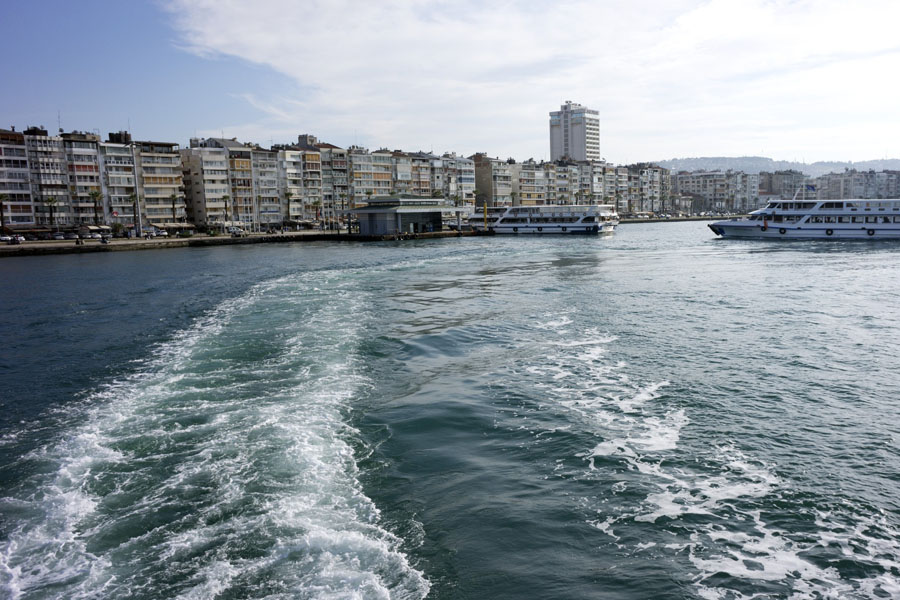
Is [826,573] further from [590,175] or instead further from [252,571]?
[590,175]

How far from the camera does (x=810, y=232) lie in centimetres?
5356

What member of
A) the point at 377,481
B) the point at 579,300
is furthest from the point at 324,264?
the point at 377,481

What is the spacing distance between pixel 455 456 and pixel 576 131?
174603mm

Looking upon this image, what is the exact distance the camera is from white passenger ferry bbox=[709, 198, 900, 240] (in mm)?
51281

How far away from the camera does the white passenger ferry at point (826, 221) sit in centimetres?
5128

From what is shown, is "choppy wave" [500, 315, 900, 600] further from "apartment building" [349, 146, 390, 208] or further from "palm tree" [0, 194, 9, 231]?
"apartment building" [349, 146, 390, 208]

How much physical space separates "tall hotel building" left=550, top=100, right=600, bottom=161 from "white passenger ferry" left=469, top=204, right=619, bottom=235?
327ft

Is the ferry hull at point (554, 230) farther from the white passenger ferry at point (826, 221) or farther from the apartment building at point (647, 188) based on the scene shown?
the apartment building at point (647, 188)

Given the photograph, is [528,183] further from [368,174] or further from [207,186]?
[207,186]

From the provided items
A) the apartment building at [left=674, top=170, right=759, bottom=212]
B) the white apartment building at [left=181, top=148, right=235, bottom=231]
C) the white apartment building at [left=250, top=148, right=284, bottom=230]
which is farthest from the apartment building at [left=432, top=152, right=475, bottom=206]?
the apartment building at [left=674, top=170, right=759, bottom=212]

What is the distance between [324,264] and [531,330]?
25.1 meters

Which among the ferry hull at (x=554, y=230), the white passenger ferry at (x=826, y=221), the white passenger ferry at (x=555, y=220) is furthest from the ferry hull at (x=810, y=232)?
the white passenger ferry at (x=555, y=220)

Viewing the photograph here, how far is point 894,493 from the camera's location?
716cm

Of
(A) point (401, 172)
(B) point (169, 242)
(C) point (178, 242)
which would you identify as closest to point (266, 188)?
(A) point (401, 172)
